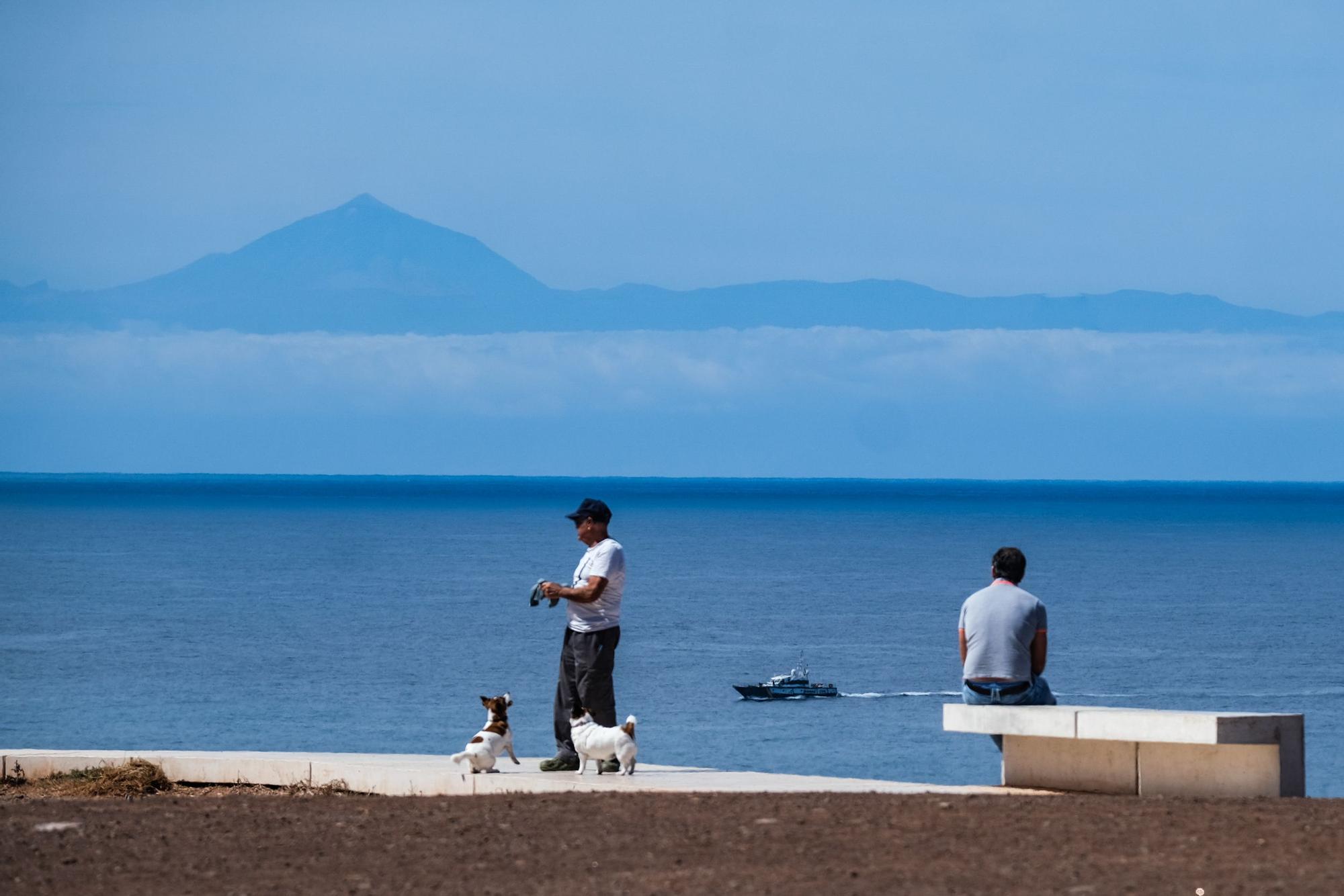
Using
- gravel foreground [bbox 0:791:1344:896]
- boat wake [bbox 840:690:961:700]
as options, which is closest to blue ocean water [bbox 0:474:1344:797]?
boat wake [bbox 840:690:961:700]

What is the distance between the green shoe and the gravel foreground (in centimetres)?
138

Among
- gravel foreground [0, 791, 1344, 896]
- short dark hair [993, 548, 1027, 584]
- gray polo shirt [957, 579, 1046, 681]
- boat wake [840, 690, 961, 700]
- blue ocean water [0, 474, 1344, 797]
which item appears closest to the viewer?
gravel foreground [0, 791, 1344, 896]

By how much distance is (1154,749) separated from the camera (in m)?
9.80

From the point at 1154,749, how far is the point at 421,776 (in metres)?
4.27

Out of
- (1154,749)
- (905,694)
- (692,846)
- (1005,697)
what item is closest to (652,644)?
(905,694)

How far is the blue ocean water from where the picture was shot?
46.6m

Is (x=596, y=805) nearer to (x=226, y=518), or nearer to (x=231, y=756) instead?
(x=231, y=756)

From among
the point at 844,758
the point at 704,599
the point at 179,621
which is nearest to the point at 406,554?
the point at 704,599

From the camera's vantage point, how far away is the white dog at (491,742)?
10.8 m

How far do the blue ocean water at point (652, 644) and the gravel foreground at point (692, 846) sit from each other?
26.1m

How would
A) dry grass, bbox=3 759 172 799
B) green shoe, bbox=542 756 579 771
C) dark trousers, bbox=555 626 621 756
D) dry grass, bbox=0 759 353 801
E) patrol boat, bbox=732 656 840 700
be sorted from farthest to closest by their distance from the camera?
patrol boat, bbox=732 656 840 700 → dry grass, bbox=3 759 172 799 → dry grass, bbox=0 759 353 801 → green shoe, bbox=542 756 579 771 → dark trousers, bbox=555 626 621 756

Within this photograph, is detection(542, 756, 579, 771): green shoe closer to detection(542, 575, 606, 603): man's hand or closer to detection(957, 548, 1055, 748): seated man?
detection(542, 575, 606, 603): man's hand

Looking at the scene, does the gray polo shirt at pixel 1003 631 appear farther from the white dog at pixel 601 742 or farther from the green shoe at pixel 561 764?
the green shoe at pixel 561 764

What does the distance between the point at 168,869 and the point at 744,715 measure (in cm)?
4428
